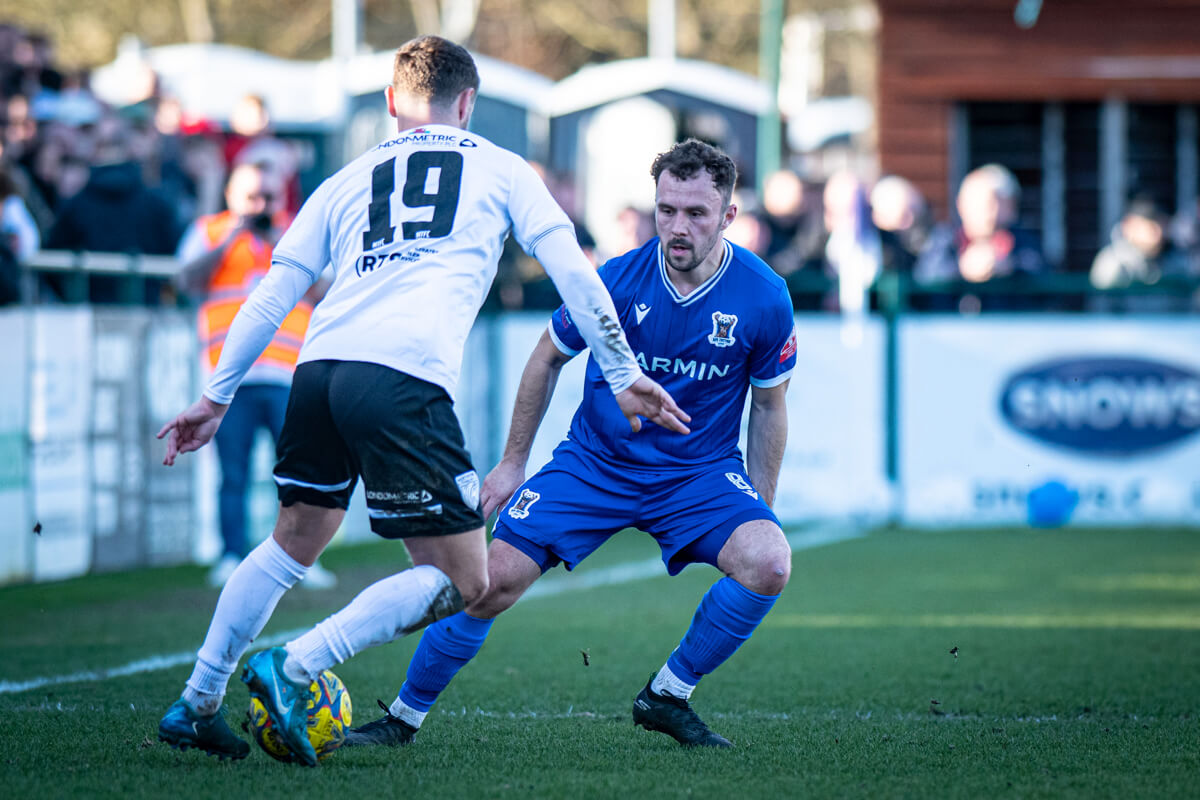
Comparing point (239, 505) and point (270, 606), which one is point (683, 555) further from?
point (239, 505)

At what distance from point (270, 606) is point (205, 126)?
403 inches

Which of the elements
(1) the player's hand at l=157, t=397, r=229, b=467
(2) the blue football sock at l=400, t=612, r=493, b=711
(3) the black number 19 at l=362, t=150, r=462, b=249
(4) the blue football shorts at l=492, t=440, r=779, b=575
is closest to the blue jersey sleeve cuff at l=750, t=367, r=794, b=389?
(4) the blue football shorts at l=492, t=440, r=779, b=575

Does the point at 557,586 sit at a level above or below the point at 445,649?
below

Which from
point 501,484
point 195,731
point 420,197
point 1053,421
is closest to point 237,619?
point 195,731

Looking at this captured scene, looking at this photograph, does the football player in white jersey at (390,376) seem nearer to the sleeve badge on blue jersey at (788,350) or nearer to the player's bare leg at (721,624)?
the player's bare leg at (721,624)

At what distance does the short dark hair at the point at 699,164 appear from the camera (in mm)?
5086

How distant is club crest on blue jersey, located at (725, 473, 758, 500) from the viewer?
207 inches

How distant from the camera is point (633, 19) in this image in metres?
34.9

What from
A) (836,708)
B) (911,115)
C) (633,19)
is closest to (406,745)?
(836,708)

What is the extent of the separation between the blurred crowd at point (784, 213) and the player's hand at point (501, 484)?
666 centimetres

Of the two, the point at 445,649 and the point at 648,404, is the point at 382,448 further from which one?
the point at 445,649

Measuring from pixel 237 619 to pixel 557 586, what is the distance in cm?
551

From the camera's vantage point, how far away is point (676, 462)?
5.28 metres

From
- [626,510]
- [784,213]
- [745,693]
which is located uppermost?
[784,213]
